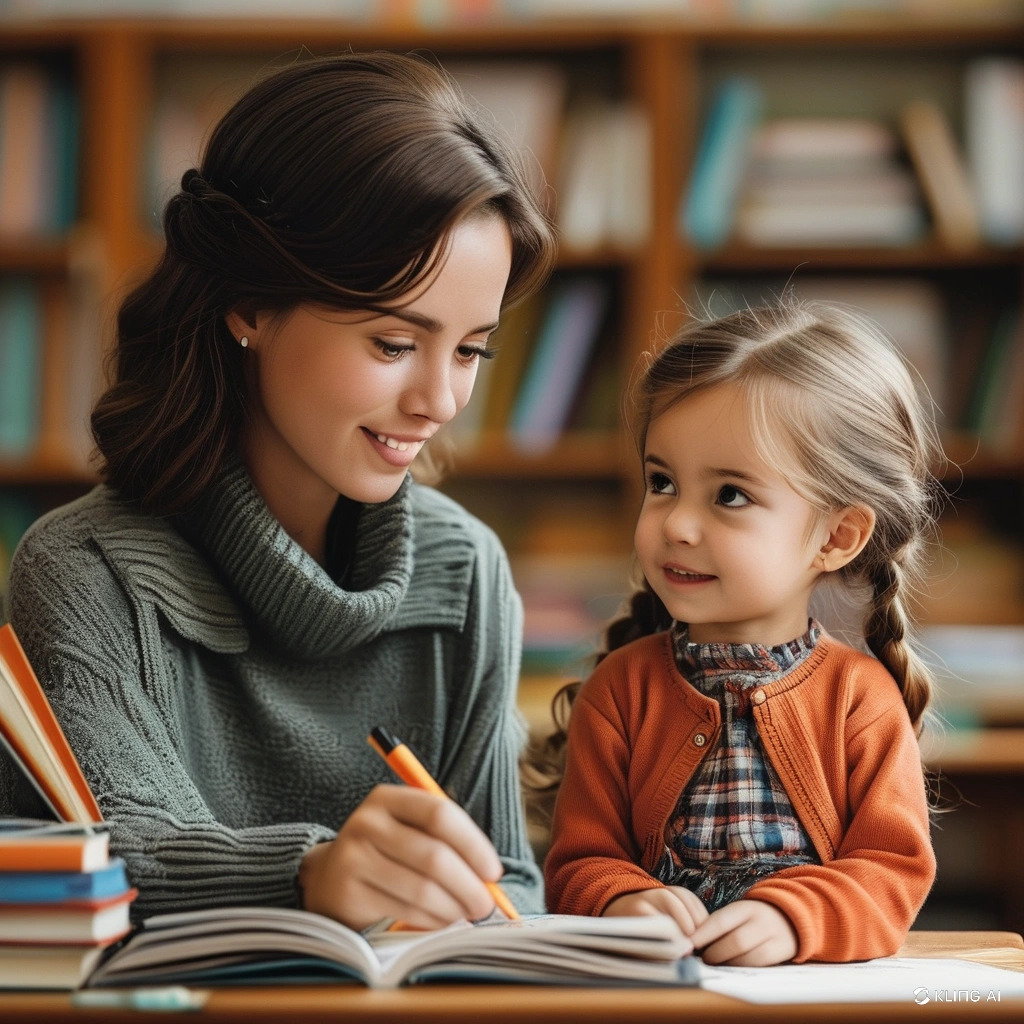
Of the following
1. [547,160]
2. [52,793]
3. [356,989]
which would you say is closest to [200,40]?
[547,160]

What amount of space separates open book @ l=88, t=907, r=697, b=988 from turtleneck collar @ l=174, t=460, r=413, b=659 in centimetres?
39

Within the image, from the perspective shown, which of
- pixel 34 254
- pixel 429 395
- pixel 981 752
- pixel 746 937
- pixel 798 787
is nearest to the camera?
pixel 746 937

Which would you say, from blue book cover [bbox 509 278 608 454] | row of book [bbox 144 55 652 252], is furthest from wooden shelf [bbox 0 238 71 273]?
blue book cover [bbox 509 278 608 454]

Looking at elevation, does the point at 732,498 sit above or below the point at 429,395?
below

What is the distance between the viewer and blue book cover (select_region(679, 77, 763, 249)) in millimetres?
2814

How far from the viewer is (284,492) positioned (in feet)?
4.17

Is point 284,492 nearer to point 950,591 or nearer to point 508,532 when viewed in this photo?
point 508,532

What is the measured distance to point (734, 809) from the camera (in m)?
1.00

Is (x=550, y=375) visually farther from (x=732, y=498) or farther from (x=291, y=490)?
(x=732, y=498)

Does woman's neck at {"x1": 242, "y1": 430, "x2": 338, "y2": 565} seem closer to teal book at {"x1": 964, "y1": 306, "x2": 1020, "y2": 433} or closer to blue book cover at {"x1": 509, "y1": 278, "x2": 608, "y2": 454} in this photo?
blue book cover at {"x1": 509, "y1": 278, "x2": 608, "y2": 454}

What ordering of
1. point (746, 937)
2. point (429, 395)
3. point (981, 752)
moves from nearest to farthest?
point (746, 937)
point (429, 395)
point (981, 752)

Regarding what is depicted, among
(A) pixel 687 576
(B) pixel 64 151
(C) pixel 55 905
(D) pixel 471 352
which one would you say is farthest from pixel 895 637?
(B) pixel 64 151

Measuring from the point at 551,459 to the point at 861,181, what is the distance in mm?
895

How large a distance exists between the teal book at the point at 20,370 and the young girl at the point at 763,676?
6.85ft
